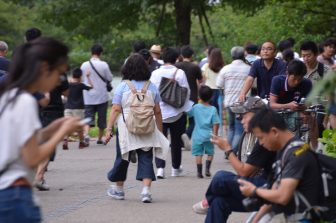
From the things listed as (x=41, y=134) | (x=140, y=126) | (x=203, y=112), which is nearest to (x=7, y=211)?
(x=41, y=134)

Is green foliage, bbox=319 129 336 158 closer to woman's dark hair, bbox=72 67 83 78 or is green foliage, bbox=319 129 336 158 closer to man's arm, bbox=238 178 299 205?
man's arm, bbox=238 178 299 205

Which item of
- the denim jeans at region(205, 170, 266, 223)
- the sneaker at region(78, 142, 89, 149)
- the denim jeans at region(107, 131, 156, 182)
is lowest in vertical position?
the sneaker at region(78, 142, 89, 149)

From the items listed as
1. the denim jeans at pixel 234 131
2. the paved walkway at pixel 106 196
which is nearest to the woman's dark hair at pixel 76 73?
the paved walkway at pixel 106 196

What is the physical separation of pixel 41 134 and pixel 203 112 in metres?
7.71

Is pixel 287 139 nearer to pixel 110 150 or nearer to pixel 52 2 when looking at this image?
pixel 110 150

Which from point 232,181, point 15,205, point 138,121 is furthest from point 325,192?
point 138,121

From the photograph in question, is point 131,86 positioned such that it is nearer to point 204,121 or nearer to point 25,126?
point 204,121

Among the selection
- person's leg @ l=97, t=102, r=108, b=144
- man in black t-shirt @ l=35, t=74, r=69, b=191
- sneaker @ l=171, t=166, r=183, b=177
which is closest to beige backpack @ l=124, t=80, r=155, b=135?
man in black t-shirt @ l=35, t=74, r=69, b=191

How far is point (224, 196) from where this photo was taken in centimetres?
740

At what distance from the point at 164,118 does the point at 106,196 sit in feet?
6.97

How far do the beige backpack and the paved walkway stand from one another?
877mm

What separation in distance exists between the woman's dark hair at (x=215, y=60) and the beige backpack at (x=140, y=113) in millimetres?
6140

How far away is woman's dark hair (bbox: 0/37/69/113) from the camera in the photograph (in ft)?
16.6

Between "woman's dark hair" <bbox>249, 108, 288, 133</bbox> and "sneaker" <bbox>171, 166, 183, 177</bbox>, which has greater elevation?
"woman's dark hair" <bbox>249, 108, 288, 133</bbox>
